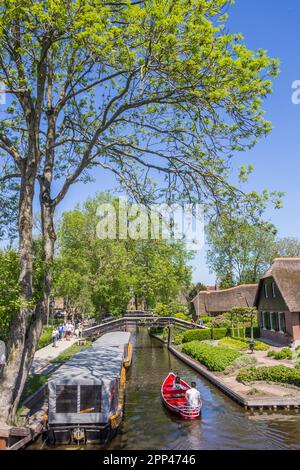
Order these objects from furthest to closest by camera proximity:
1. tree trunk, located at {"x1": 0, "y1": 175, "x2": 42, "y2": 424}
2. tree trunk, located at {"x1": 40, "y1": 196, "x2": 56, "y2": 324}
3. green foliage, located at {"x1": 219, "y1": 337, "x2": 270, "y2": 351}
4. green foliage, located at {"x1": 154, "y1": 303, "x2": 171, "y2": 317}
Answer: green foliage, located at {"x1": 154, "y1": 303, "x2": 171, "y2": 317} → green foliage, located at {"x1": 219, "y1": 337, "x2": 270, "y2": 351} → tree trunk, located at {"x1": 40, "y1": 196, "x2": 56, "y2": 324} → tree trunk, located at {"x1": 0, "y1": 175, "x2": 42, "y2": 424}

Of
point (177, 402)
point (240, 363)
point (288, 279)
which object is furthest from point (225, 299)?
point (177, 402)

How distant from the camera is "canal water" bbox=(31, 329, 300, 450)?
14.6m

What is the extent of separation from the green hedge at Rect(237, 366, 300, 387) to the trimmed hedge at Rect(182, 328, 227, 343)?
17942 millimetres

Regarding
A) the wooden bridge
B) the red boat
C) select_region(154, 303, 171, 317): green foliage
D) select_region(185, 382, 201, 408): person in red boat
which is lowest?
the red boat

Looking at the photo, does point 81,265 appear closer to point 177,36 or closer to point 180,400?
point 180,400

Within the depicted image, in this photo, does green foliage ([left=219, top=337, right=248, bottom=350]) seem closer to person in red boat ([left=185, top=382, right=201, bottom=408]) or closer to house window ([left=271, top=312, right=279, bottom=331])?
house window ([left=271, top=312, right=279, bottom=331])

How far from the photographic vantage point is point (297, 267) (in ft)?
121

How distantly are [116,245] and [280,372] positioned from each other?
33.5 metres

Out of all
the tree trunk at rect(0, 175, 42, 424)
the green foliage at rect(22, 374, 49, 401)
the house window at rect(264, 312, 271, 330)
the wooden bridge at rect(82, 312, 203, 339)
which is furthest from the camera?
the wooden bridge at rect(82, 312, 203, 339)

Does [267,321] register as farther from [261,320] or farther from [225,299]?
[225,299]

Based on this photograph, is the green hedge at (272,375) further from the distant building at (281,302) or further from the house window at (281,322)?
the house window at (281,322)

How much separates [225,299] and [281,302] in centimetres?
2660

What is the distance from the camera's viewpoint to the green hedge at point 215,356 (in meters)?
26.7

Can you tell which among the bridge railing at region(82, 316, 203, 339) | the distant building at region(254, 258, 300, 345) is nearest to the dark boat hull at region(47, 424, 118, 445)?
the distant building at region(254, 258, 300, 345)
